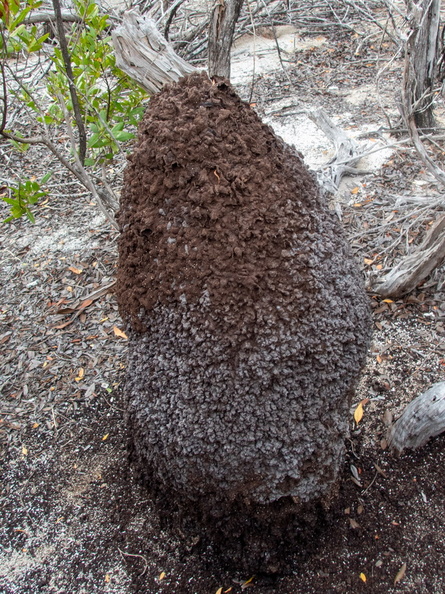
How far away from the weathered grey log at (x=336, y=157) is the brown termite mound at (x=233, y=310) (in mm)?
2287

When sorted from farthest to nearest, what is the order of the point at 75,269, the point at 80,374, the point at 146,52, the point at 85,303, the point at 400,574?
the point at 75,269, the point at 85,303, the point at 80,374, the point at 146,52, the point at 400,574

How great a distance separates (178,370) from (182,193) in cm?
56

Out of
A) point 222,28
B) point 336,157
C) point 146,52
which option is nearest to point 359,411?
point 146,52

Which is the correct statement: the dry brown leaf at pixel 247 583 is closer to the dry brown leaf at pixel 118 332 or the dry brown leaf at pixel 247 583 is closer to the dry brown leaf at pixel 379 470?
the dry brown leaf at pixel 379 470

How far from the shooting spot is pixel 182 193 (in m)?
1.61

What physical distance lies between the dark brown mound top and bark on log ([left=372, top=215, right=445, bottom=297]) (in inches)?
60.3

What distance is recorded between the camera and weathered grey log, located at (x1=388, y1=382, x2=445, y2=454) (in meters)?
2.19

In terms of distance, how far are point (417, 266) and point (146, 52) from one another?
72.3 inches

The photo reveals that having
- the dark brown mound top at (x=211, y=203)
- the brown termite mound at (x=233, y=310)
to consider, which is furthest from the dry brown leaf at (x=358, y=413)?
the dark brown mound top at (x=211, y=203)

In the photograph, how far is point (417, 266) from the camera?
9.80ft

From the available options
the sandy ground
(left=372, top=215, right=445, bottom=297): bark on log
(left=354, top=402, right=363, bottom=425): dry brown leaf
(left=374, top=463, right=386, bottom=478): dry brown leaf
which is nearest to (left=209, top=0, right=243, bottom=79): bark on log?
the sandy ground

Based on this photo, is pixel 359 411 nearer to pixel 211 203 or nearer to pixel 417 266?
pixel 417 266

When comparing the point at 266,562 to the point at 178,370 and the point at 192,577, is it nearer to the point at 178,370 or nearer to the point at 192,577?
the point at 192,577

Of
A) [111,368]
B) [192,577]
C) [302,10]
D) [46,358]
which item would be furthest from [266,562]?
[302,10]
